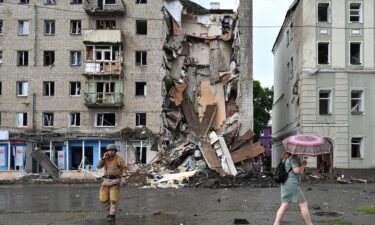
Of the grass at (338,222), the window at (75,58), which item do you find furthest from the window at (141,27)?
the grass at (338,222)

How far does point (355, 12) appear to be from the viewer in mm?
42062

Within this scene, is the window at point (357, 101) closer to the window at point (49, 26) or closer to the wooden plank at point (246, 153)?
the wooden plank at point (246, 153)

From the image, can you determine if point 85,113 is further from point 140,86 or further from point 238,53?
point 238,53

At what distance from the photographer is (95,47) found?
49.2 m

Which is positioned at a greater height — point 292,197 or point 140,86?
point 140,86

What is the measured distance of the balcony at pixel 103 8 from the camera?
48.9m

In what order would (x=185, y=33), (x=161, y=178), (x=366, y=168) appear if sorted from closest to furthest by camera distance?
(x=161, y=178)
(x=366, y=168)
(x=185, y=33)

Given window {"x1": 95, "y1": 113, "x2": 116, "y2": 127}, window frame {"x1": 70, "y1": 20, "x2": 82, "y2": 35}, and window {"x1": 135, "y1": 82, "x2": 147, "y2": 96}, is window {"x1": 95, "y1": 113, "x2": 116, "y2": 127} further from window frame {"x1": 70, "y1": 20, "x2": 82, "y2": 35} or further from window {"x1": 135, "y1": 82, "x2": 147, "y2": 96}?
window frame {"x1": 70, "y1": 20, "x2": 82, "y2": 35}

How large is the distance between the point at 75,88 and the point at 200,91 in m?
11.5

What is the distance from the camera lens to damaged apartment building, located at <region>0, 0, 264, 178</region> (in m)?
47.9

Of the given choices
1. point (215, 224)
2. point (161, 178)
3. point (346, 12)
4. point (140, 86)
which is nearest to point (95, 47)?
point (140, 86)

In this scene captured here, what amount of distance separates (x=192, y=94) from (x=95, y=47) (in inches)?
390

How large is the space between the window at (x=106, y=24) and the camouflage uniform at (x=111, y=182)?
3790cm

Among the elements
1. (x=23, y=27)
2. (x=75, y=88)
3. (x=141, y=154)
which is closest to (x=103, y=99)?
(x=75, y=88)
